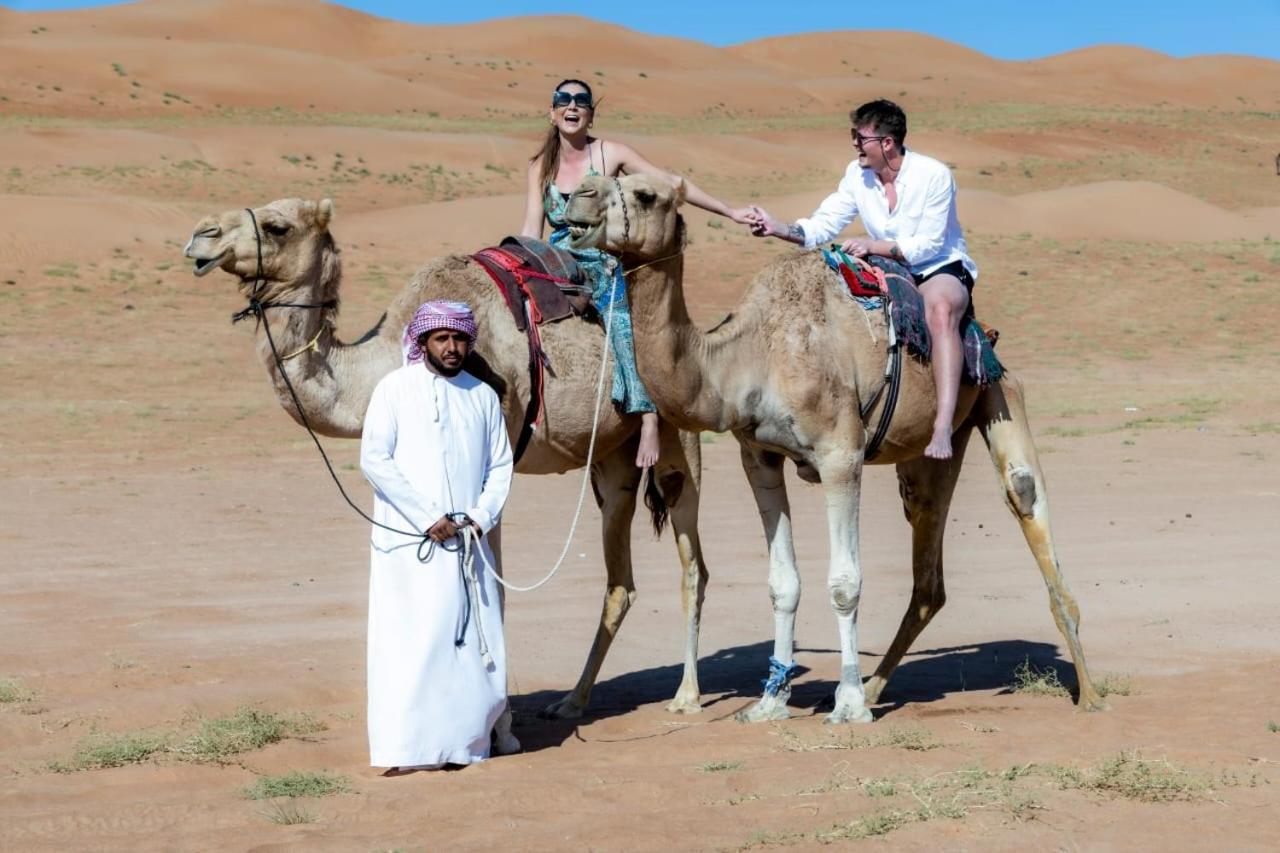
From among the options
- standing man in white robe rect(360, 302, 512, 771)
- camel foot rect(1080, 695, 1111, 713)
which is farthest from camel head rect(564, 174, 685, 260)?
camel foot rect(1080, 695, 1111, 713)

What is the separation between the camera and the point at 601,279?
839 centimetres

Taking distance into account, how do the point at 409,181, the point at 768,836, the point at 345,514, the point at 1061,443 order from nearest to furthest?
the point at 768,836 → the point at 345,514 → the point at 1061,443 → the point at 409,181

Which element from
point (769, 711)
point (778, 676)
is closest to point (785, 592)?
point (778, 676)

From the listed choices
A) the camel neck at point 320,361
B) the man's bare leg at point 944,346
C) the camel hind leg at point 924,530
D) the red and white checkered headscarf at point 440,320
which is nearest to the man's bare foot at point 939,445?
the man's bare leg at point 944,346

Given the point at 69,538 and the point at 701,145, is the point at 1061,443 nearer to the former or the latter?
the point at 69,538

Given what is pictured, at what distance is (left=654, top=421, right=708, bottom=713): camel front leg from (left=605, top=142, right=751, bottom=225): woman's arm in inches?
50.3

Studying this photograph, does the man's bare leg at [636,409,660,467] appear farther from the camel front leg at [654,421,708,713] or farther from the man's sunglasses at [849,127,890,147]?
the man's sunglasses at [849,127,890,147]

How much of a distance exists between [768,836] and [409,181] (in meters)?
39.4

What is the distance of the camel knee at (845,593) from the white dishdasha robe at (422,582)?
1.55m

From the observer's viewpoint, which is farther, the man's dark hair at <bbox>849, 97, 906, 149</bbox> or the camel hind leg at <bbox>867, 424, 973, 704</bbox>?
the camel hind leg at <bbox>867, 424, 973, 704</bbox>

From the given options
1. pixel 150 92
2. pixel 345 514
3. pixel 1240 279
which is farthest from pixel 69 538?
pixel 150 92

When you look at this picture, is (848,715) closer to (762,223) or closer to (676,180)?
(762,223)

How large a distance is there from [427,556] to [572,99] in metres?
2.44

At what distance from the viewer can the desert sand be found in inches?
252
